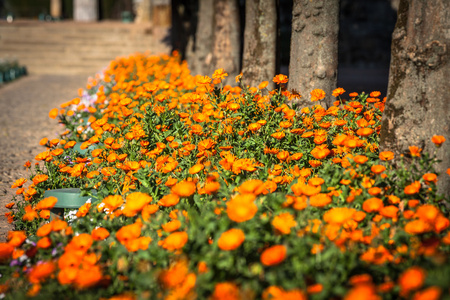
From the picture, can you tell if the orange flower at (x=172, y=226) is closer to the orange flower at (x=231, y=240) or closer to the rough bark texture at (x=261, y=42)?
the orange flower at (x=231, y=240)

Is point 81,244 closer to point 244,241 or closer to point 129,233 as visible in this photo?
point 129,233

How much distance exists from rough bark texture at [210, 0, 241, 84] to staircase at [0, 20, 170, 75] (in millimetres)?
10832

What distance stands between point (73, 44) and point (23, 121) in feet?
39.5

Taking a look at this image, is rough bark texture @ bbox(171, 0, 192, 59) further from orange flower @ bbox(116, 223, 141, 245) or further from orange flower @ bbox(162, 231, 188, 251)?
orange flower @ bbox(162, 231, 188, 251)

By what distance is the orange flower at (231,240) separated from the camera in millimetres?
1716

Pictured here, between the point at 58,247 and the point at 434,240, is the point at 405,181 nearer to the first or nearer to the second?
the point at 434,240

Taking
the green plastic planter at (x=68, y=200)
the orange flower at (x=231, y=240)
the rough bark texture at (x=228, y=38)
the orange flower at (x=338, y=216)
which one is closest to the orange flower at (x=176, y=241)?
the orange flower at (x=231, y=240)

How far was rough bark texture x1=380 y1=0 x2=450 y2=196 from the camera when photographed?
276cm

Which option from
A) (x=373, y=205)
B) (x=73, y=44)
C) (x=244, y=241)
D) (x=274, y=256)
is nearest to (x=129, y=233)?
(x=244, y=241)

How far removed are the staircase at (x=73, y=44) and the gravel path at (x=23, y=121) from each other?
2.88 m

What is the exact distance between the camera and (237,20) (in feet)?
21.1

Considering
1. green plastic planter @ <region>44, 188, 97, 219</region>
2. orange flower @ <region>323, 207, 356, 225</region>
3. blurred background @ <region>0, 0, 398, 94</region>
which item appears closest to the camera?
orange flower @ <region>323, 207, 356, 225</region>

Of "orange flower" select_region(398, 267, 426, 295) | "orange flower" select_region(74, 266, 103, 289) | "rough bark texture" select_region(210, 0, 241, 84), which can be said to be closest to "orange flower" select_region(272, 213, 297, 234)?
"orange flower" select_region(398, 267, 426, 295)

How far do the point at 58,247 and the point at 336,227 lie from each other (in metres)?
1.42
